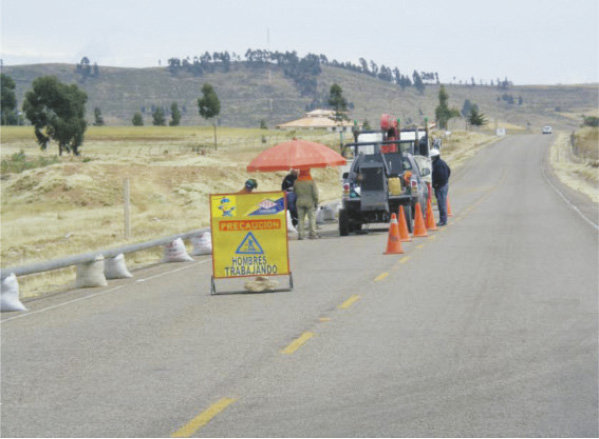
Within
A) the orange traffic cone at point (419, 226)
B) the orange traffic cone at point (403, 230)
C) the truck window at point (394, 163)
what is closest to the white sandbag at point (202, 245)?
the orange traffic cone at point (403, 230)

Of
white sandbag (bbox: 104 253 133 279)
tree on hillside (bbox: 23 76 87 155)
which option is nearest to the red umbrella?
white sandbag (bbox: 104 253 133 279)

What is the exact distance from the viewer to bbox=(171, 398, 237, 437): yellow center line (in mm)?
7366

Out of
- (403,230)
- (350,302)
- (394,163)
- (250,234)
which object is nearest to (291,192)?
(394,163)

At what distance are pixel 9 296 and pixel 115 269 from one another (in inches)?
169

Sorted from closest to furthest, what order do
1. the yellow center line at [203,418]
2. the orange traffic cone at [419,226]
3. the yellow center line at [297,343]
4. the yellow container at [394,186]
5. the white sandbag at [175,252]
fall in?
1. the yellow center line at [203,418]
2. the yellow center line at [297,343]
3. the white sandbag at [175,252]
4. the orange traffic cone at [419,226]
5. the yellow container at [394,186]

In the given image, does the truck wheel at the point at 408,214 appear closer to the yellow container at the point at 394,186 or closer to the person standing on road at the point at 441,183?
the yellow container at the point at 394,186

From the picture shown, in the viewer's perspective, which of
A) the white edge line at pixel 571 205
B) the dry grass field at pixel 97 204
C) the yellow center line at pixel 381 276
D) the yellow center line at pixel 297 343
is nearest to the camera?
the yellow center line at pixel 297 343

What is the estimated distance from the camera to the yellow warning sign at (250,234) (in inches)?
640

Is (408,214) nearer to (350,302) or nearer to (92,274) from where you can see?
(92,274)

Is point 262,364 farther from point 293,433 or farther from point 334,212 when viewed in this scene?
point 334,212

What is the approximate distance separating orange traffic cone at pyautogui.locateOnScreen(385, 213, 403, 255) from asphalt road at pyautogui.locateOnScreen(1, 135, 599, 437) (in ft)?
4.56

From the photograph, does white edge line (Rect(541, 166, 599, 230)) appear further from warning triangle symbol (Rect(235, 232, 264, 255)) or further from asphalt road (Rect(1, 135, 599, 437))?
warning triangle symbol (Rect(235, 232, 264, 255))

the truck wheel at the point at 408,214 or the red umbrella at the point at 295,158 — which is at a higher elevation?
the red umbrella at the point at 295,158

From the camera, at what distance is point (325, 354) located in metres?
10.4
